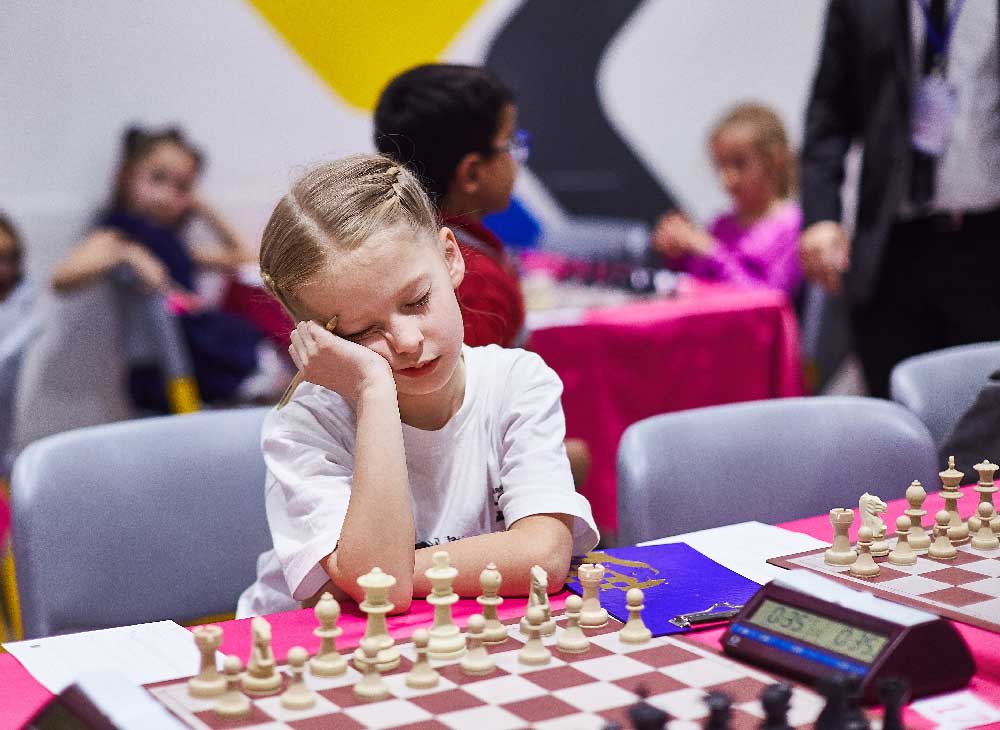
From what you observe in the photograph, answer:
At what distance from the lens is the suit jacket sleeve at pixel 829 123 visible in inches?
123

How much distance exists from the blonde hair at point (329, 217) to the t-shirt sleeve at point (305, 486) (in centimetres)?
14

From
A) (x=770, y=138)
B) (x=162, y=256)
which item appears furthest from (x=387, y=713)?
(x=770, y=138)

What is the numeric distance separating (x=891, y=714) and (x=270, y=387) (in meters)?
3.80

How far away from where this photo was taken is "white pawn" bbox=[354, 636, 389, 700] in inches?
41.4

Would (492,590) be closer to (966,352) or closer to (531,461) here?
(531,461)

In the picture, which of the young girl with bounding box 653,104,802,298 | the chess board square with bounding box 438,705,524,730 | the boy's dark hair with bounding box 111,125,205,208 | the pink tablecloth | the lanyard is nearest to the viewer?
the chess board square with bounding box 438,705,524,730

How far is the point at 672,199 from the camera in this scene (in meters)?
6.39

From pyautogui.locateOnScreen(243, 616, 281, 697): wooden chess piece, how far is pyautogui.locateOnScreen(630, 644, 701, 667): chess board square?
32 cm

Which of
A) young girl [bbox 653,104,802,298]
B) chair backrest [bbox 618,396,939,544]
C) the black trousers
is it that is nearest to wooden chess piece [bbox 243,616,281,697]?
chair backrest [bbox 618,396,939,544]

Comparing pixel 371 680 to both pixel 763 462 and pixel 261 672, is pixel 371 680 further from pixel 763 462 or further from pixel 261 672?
pixel 763 462

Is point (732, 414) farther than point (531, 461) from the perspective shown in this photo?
Yes

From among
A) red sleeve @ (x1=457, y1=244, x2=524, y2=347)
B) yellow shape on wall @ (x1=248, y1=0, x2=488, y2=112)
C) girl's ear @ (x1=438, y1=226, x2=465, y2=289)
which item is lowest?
red sleeve @ (x1=457, y1=244, x2=524, y2=347)

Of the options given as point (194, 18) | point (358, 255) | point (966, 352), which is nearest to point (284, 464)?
point (358, 255)

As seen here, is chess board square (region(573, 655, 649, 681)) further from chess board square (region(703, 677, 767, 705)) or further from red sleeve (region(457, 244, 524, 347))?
red sleeve (region(457, 244, 524, 347))
